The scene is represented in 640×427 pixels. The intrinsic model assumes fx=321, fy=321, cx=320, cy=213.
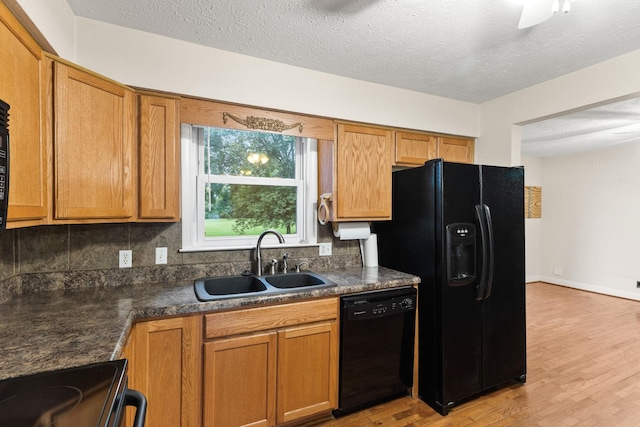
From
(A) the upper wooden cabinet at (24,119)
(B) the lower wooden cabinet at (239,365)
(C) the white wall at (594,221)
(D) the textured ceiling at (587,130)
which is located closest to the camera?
(A) the upper wooden cabinet at (24,119)

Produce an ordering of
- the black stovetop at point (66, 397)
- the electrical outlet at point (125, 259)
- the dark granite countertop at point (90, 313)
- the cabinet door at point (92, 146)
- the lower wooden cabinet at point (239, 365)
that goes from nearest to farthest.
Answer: the black stovetop at point (66, 397) < the dark granite countertop at point (90, 313) < the cabinet door at point (92, 146) < the lower wooden cabinet at point (239, 365) < the electrical outlet at point (125, 259)

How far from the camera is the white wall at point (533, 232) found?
19.5ft

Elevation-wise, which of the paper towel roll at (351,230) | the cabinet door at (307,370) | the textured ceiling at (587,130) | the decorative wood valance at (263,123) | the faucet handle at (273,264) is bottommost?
the cabinet door at (307,370)

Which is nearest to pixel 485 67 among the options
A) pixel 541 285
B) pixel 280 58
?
pixel 280 58

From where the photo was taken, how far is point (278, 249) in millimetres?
2529

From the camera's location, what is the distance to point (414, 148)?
2834mm

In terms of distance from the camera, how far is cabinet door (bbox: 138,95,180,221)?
1.89m

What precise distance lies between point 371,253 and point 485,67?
1.65 metres

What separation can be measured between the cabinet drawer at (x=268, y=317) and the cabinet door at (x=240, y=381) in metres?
0.05

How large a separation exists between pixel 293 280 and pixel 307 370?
0.63 m

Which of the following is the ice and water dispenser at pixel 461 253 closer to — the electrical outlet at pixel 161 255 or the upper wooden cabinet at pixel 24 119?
the electrical outlet at pixel 161 255

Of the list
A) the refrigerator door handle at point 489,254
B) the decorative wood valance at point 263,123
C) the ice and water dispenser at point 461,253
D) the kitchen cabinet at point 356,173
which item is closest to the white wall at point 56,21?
the decorative wood valance at point 263,123

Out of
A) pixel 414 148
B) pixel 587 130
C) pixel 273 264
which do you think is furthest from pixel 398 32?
pixel 587 130

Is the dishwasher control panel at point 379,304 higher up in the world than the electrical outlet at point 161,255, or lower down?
lower down
